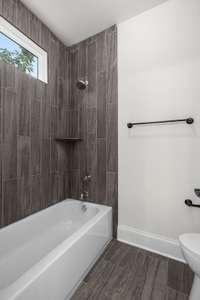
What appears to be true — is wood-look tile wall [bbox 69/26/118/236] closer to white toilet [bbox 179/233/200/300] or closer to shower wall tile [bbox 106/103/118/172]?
shower wall tile [bbox 106/103/118/172]

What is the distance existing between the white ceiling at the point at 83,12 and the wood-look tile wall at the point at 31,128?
12 centimetres

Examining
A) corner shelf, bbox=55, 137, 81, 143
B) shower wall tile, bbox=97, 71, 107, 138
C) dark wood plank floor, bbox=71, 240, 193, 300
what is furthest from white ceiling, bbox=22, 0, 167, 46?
dark wood plank floor, bbox=71, 240, 193, 300

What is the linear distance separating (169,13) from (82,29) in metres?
1.00

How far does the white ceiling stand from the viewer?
1.63 metres

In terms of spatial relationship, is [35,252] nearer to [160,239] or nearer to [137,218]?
[137,218]

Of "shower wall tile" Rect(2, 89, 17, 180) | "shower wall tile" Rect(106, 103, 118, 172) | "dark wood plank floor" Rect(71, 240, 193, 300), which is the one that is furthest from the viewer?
"shower wall tile" Rect(106, 103, 118, 172)

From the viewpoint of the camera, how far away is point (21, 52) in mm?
1734

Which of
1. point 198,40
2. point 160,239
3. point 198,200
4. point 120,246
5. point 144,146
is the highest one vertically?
point 198,40

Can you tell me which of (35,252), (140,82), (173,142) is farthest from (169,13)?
(35,252)

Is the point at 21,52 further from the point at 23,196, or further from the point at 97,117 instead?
the point at 23,196

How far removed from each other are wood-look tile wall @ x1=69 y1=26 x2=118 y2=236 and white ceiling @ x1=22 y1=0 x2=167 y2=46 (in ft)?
0.49

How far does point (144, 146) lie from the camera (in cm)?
178

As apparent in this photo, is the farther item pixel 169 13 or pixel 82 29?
pixel 82 29

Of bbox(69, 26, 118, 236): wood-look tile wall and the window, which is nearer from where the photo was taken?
the window
